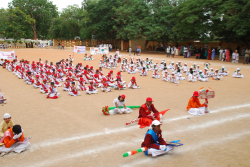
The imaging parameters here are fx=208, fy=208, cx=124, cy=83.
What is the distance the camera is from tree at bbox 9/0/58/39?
181 feet

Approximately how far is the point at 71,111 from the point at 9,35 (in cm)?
4623

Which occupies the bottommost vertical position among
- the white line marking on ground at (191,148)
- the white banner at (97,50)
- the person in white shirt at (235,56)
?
the white line marking on ground at (191,148)

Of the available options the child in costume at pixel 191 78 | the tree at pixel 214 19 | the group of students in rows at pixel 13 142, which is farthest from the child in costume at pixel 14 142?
the tree at pixel 214 19

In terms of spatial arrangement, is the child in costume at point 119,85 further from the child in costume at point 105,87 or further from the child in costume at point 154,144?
the child in costume at point 154,144

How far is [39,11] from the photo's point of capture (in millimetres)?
57656

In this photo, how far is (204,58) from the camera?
2733 cm

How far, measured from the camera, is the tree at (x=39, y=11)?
181ft

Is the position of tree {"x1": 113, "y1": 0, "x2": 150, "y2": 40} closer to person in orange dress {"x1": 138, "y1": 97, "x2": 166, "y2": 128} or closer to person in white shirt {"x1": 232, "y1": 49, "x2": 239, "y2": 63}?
person in white shirt {"x1": 232, "y1": 49, "x2": 239, "y2": 63}

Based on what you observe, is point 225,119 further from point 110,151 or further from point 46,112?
point 46,112

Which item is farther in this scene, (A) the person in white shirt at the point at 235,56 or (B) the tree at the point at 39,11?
(B) the tree at the point at 39,11

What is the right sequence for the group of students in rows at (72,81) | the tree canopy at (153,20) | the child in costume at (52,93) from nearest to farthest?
the child in costume at (52,93)
the group of students in rows at (72,81)
the tree canopy at (153,20)

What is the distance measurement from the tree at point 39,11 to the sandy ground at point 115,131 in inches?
2092

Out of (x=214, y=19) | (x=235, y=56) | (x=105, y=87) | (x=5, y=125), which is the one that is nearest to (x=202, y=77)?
(x=105, y=87)

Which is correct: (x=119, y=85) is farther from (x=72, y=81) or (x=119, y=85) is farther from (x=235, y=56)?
(x=235, y=56)
